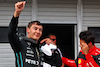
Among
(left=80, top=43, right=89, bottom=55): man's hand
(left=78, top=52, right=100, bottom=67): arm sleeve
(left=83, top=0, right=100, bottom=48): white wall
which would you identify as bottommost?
(left=78, top=52, right=100, bottom=67): arm sleeve

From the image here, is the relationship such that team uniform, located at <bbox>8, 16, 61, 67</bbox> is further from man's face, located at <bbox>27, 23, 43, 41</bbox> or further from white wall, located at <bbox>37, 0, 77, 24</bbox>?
white wall, located at <bbox>37, 0, 77, 24</bbox>

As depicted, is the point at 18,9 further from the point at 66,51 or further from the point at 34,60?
the point at 66,51

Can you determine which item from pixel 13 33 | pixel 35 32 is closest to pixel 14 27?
pixel 13 33

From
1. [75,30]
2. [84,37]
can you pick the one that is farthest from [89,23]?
[84,37]

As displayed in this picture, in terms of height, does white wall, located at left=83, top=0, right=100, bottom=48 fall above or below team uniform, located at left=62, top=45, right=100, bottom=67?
above

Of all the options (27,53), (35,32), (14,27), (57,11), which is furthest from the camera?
(57,11)

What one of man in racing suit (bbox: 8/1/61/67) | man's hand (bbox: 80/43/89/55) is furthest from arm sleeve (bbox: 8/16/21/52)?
man's hand (bbox: 80/43/89/55)

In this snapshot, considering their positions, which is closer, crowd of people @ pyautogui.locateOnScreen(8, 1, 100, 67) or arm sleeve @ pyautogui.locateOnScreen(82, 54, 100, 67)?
crowd of people @ pyautogui.locateOnScreen(8, 1, 100, 67)

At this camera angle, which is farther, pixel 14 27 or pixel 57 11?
pixel 57 11

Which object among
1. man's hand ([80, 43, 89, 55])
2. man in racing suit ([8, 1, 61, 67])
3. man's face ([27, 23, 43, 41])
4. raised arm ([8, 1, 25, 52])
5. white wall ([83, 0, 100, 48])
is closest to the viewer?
raised arm ([8, 1, 25, 52])

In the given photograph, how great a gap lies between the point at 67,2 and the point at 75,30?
100 cm

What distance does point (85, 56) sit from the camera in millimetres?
3615

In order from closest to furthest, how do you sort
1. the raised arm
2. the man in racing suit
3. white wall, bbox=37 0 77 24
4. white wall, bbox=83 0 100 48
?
the raised arm < the man in racing suit < white wall, bbox=37 0 77 24 < white wall, bbox=83 0 100 48

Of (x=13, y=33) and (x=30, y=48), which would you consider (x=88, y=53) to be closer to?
(x=30, y=48)
